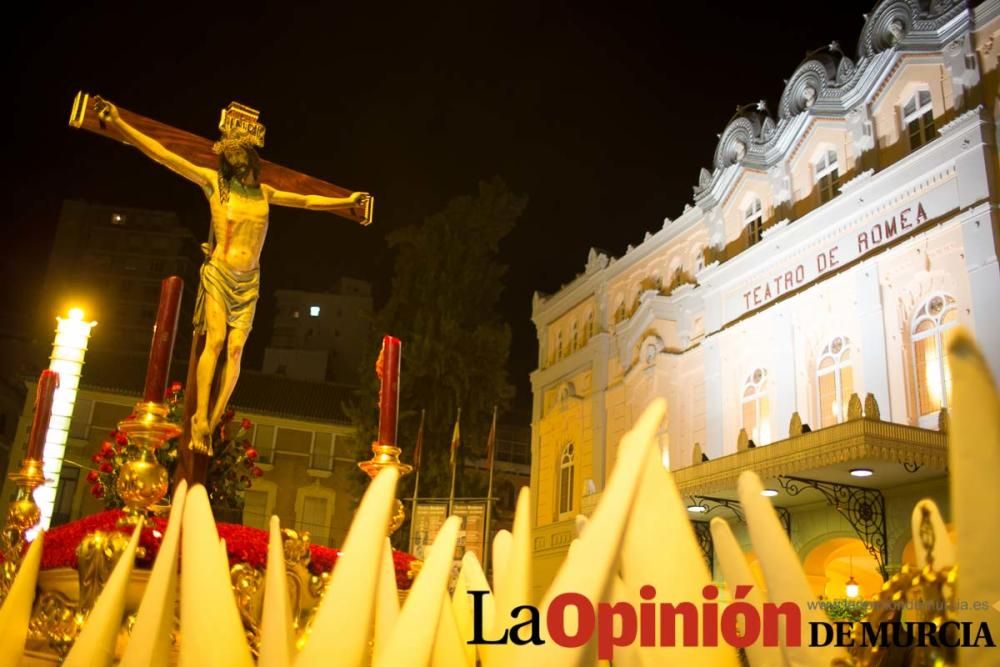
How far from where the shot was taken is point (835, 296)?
1447 centimetres

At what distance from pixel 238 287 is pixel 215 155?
4.00 feet

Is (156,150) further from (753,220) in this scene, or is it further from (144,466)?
(753,220)

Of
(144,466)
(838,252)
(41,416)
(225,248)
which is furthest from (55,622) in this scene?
(838,252)

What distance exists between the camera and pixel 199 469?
16.5 feet

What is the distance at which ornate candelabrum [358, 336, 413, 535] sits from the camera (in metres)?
4.11

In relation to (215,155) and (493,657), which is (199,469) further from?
(493,657)

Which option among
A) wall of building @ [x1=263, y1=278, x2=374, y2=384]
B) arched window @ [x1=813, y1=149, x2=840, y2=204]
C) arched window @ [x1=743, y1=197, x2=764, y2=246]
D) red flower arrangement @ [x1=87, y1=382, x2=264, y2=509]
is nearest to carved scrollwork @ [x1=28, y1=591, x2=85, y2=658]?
red flower arrangement @ [x1=87, y1=382, x2=264, y2=509]

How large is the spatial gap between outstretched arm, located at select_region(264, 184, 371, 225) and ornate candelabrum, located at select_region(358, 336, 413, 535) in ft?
5.67

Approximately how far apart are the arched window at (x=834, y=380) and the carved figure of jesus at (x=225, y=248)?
37.0 feet

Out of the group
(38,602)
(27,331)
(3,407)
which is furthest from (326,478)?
(38,602)

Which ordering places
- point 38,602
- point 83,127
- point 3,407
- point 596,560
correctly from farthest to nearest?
point 3,407 < point 83,127 < point 38,602 < point 596,560

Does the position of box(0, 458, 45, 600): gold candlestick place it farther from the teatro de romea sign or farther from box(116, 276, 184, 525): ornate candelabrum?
the teatro de romea sign

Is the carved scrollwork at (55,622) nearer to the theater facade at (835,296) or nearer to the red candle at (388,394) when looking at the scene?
the red candle at (388,394)

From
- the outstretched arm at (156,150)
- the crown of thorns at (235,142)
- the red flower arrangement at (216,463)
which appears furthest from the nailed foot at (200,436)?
the crown of thorns at (235,142)
